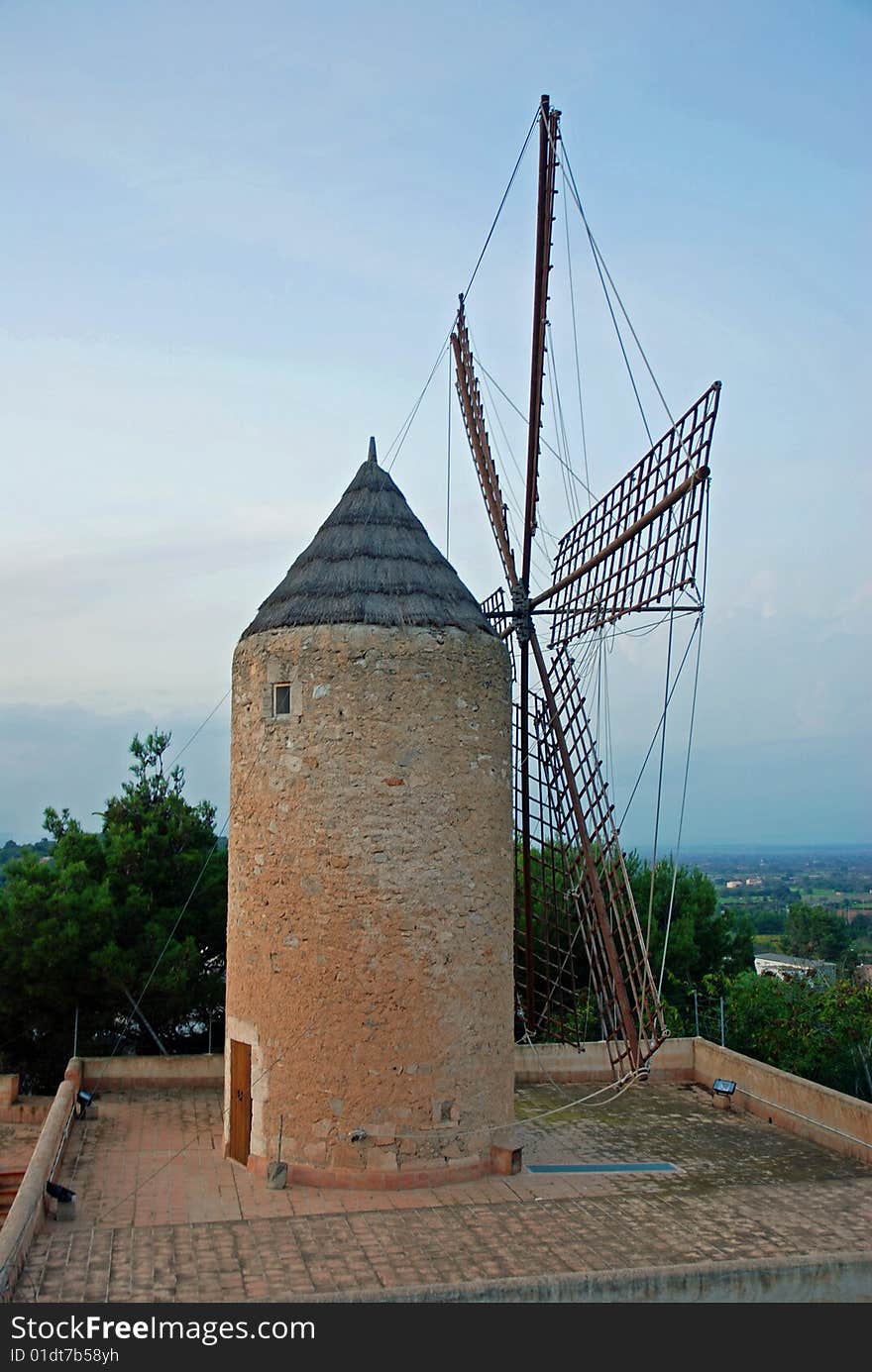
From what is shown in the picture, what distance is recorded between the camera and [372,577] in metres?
8.44

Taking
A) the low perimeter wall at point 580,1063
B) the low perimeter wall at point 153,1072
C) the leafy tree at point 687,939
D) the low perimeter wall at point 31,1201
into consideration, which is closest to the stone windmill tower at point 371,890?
the low perimeter wall at point 31,1201

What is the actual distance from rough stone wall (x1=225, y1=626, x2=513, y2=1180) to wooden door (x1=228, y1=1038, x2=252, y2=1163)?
0.45ft

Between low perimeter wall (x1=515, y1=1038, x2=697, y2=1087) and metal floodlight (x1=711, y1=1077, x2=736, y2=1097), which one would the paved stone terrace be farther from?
low perimeter wall (x1=515, y1=1038, x2=697, y2=1087)

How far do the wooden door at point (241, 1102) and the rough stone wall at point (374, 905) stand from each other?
14 centimetres

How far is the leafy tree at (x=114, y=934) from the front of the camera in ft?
40.0

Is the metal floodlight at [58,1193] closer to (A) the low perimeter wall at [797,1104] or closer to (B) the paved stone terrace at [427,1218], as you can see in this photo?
(B) the paved stone terrace at [427,1218]

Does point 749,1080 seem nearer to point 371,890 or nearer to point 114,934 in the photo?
point 371,890

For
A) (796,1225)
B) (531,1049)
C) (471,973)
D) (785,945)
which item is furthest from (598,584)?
(785,945)

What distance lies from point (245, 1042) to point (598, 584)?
4.85m

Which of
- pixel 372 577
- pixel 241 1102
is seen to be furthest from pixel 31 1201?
pixel 372 577

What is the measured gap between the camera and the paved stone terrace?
5.96 metres

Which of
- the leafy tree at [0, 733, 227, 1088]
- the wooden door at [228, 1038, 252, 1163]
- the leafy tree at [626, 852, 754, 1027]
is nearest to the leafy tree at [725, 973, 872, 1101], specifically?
the leafy tree at [626, 852, 754, 1027]
